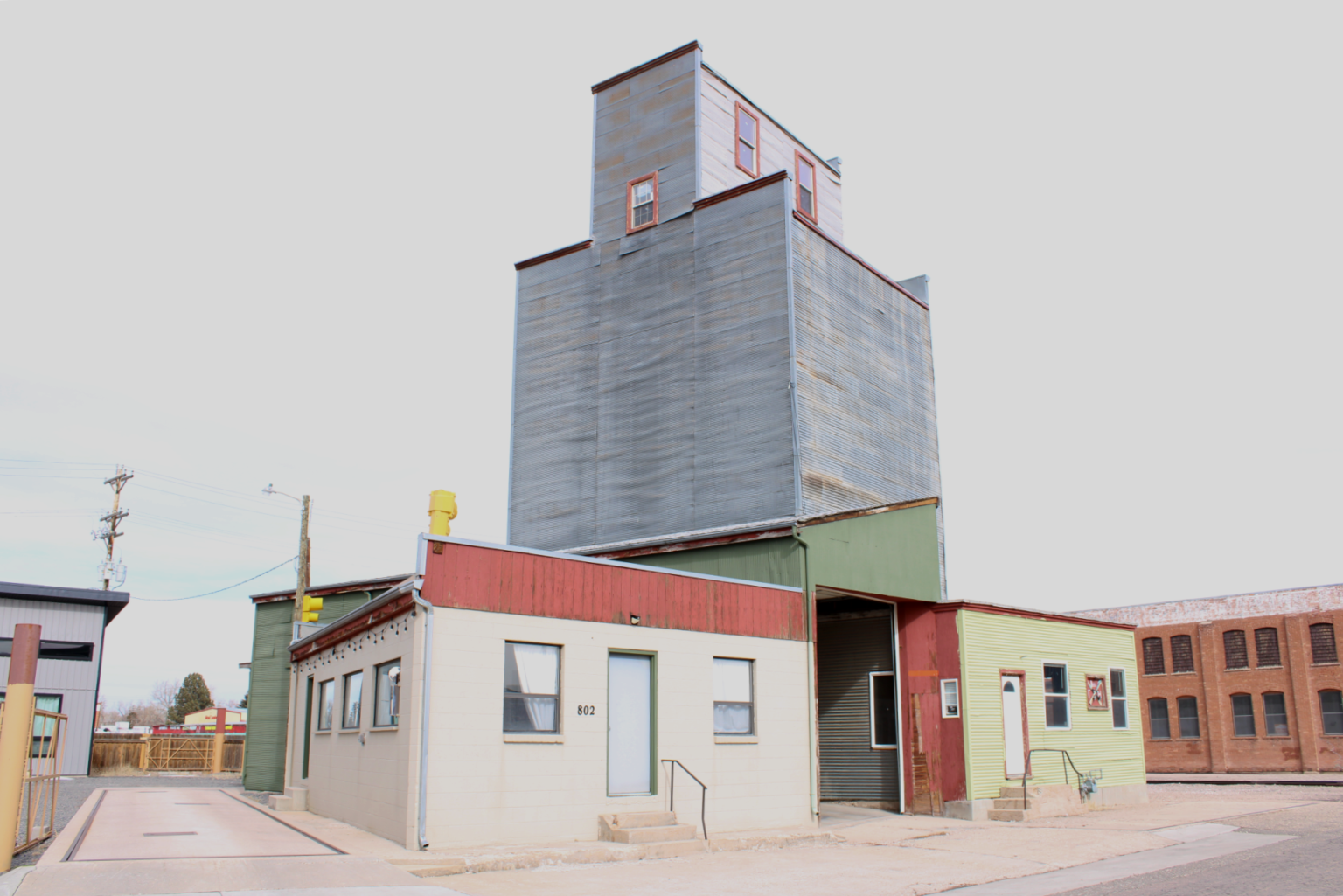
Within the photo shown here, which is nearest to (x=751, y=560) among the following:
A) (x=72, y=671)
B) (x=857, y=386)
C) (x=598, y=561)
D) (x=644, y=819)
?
(x=598, y=561)

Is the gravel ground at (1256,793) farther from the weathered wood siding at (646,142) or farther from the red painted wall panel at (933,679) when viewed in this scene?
the weathered wood siding at (646,142)

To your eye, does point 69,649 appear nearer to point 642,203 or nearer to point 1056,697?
point 642,203

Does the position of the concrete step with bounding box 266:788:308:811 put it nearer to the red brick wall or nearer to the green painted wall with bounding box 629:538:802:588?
the green painted wall with bounding box 629:538:802:588

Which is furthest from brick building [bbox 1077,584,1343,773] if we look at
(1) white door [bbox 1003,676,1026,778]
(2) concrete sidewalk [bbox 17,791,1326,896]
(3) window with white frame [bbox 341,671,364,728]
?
(3) window with white frame [bbox 341,671,364,728]

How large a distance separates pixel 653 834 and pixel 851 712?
30.0ft

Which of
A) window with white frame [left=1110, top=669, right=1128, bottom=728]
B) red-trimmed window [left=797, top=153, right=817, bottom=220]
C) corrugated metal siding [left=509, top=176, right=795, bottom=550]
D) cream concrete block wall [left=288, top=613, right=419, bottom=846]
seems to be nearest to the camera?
cream concrete block wall [left=288, top=613, right=419, bottom=846]

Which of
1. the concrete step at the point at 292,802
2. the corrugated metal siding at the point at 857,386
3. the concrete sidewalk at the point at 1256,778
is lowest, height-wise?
the concrete sidewalk at the point at 1256,778

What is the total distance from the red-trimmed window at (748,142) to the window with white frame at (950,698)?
15.9 meters

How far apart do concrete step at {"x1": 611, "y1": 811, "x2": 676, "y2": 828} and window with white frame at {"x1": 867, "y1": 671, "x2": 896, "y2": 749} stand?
8023 millimetres

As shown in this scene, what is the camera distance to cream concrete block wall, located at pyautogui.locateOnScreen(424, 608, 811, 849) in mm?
13586

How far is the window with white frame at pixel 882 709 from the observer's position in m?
22.1

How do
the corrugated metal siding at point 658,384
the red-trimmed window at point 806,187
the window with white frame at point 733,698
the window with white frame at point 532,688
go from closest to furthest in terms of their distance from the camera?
1. the window with white frame at point 532,688
2. the window with white frame at point 733,698
3. the corrugated metal siding at point 658,384
4. the red-trimmed window at point 806,187

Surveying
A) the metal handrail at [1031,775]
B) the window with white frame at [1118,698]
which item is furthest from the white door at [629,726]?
the window with white frame at [1118,698]

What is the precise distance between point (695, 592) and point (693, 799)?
3.36 m
